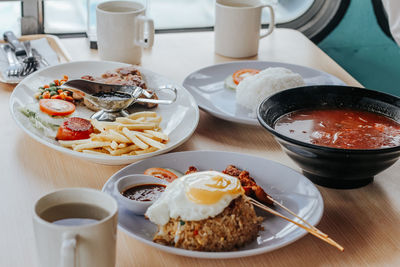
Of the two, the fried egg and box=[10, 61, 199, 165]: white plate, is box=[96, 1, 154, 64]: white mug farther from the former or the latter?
the fried egg

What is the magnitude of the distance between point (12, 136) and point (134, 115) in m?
0.37

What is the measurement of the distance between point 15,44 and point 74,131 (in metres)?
0.88

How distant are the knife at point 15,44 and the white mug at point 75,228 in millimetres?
1343

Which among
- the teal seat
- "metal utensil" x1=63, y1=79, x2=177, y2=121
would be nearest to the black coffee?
"metal utensil" x1=63, y1=79, x2=177, y2=121

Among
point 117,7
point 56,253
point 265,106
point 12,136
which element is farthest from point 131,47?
point 56,253

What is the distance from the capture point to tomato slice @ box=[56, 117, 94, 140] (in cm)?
142

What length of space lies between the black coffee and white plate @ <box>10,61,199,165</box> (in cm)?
42

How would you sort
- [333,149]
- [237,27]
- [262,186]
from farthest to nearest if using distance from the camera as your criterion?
[237,27] < [262,186] < [333,149]

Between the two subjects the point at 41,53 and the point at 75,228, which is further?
the point at 41,53

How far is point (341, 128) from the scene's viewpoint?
1.27 m

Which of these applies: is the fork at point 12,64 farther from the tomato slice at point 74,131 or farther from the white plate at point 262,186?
the white plate at point 262,186

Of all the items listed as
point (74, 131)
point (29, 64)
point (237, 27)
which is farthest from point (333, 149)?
point (29, 64)

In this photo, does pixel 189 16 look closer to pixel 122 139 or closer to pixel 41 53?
pixel 41 53

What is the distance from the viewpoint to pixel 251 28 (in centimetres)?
215
